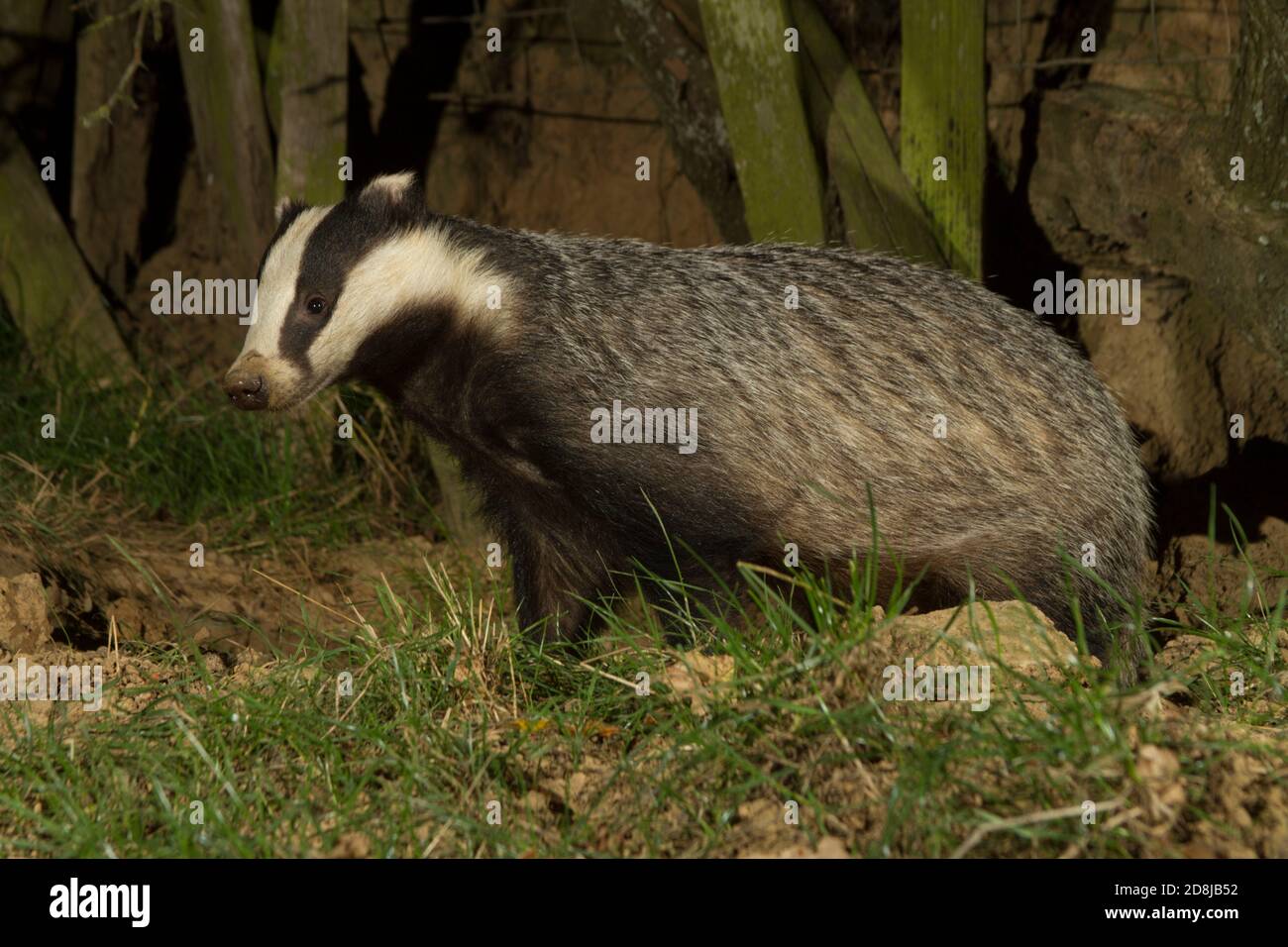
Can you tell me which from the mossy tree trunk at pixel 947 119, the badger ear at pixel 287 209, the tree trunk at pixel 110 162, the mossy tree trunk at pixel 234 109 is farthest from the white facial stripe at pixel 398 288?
the tree trunk at pixel 110 162

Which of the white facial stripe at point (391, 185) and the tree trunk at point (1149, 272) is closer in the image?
the white facial stripe at point (391, 185)

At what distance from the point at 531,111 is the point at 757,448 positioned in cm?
291

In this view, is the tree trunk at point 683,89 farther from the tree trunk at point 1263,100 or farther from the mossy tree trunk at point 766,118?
the tree trunk at point 1263,100

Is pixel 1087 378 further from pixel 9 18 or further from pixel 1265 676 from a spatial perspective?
pixel 9 18

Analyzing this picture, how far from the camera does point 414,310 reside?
11.6 ft

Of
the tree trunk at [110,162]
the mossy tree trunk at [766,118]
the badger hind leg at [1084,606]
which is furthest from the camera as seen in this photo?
the tree trunk at [110,162]

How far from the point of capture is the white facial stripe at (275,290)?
3.36 meters

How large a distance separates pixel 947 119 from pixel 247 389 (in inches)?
86.9

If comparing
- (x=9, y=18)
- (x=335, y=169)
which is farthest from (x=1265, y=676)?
(x=9, y=18)

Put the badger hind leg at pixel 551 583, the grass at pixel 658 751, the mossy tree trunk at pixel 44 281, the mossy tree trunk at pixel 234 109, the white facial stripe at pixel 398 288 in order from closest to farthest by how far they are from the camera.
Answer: the grass at pixel 658 751 < the white facial stripe at pixel 398 288 < the badger hind leg at pixel 551 583 < the mossy tree trunk at pixel 234 109 < the mossy tree trunk at pixel 44 281

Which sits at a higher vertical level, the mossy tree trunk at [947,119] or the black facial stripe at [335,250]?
the mossy tree trunk at [947,119]

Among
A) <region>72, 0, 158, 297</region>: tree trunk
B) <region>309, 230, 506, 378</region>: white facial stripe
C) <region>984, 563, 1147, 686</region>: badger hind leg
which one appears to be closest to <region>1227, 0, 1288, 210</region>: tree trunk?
<region>984, 563, 1147, 686</region>: badger hind leg

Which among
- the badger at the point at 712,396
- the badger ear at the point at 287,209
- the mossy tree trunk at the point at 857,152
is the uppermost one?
the mossy tree trunk at the point at 857,152

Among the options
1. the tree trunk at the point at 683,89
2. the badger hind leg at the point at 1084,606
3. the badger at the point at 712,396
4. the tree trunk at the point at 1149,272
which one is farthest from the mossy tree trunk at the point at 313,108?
the badger hind leg at the point at 1084,606
